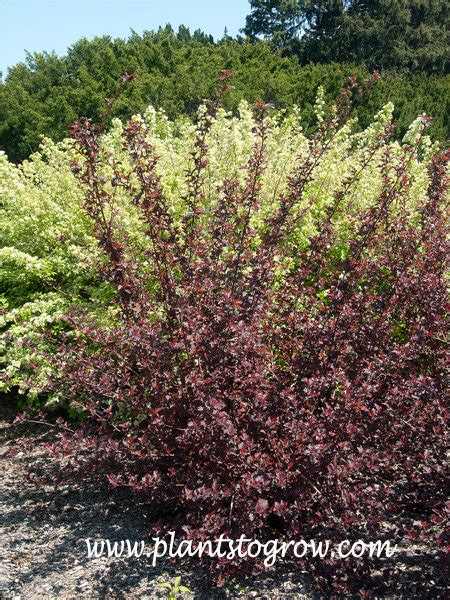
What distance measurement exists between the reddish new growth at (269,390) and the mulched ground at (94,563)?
0.57 ft

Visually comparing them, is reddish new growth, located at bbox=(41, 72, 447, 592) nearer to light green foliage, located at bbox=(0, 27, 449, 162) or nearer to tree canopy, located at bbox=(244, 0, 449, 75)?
light green foliage, located at bbox=(0, 27, 449, 162)

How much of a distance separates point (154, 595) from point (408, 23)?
1820 inches

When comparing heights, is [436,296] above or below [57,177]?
below

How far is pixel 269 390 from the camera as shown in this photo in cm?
302

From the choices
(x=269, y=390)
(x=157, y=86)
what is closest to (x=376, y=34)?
(x=157, y=86)

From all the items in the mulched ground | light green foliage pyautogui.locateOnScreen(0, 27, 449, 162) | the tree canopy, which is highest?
the tree canopy

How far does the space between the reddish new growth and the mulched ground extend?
0.17 metres

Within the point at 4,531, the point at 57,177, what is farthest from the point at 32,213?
the point at 4,531

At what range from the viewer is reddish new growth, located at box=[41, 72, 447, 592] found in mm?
2697

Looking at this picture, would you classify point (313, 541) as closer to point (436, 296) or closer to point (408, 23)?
point (436, 296)

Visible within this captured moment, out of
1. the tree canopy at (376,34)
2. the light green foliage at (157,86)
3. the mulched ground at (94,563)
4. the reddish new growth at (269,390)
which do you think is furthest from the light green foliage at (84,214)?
the tree canopy at (376,34)

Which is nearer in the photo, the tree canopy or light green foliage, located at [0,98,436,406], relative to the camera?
light green foliage, located at [0,98,436,406]

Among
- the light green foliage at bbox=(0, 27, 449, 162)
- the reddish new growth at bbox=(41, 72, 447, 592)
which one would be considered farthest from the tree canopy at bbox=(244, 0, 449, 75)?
the reddish new growth at bbox=(41, 72, 447, 592)

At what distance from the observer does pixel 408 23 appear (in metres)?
41.9
